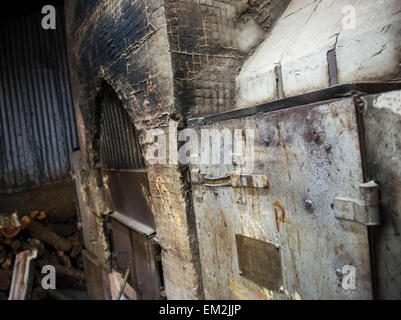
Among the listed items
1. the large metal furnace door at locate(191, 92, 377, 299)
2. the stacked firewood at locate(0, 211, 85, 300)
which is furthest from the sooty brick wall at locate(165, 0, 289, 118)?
the stacked firewood at locate(0, 211, 85, 300)

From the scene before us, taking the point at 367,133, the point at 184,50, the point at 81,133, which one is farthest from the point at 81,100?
the point at 367,133

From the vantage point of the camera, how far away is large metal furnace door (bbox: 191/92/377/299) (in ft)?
3.98

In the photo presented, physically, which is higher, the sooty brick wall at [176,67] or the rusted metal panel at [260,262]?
the sooty brick wall at [176,67]

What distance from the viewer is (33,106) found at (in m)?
6.61

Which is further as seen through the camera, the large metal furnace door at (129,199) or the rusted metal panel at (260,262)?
the large metal furnace door at (129,199)

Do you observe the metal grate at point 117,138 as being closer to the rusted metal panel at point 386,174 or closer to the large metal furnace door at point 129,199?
the large metal furnace door at point 129,199

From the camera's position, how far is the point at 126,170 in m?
3.28

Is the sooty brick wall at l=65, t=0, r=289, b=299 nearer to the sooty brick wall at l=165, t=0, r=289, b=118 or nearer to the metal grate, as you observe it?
the sooty brick wall at l=165, t=0, r=289, b=118

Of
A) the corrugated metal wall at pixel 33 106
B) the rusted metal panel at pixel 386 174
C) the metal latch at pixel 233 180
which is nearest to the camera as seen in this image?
the rusted metal panel at pixel 386 174

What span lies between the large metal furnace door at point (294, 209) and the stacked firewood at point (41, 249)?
184 inches

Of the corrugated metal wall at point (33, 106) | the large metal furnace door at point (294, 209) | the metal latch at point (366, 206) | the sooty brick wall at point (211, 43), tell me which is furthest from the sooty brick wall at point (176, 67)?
the corrugated metal wall at point (33, 106)

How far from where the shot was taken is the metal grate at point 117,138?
3.01 meters

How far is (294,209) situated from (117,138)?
8.21 feet
